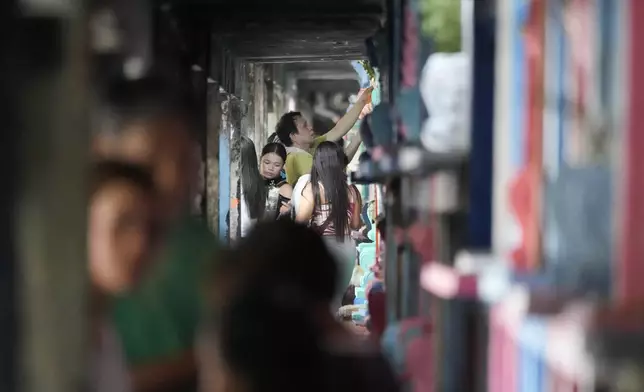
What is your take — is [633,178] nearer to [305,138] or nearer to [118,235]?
[118,235]

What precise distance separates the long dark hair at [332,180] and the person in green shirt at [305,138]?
0.04ft

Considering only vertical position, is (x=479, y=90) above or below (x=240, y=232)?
above

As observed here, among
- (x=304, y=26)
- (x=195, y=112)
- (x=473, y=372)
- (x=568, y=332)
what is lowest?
(x=473, y=372)

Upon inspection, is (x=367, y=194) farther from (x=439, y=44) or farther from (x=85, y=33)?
(x=85, y=33)

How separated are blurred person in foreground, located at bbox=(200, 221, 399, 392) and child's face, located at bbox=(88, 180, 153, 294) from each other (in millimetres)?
75

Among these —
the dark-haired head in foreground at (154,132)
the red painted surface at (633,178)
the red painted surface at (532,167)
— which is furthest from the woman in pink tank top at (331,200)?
the red painted surface at (633,178)

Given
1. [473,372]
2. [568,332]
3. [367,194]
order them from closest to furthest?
[568,332] < [473,372] < [367,194]

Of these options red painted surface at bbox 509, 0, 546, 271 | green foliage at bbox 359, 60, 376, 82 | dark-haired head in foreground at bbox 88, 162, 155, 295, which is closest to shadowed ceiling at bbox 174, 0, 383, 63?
green foliage at bbox 359, 60, 376, 82

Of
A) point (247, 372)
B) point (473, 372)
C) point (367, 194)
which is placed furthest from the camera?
point (367, 194)

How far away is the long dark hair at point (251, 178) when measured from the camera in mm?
1015

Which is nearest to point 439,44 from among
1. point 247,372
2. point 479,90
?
point 479,90

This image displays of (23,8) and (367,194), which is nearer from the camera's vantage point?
(23,8)

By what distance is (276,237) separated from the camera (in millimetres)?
678

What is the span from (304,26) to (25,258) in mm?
477
